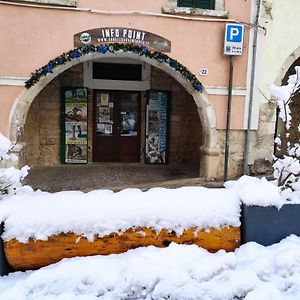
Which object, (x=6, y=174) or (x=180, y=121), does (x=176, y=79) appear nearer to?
(x=180, y=121)

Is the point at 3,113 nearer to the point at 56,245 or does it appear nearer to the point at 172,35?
the point at 172,35

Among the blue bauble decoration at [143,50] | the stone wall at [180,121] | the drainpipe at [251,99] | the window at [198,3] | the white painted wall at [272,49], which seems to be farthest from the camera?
the stone wall at [180,121]

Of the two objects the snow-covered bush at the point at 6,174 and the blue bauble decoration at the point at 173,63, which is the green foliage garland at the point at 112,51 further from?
the snow-covered bush at the point at 6,174

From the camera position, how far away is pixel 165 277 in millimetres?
2607

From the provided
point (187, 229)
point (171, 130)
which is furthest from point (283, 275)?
point (171, 130)

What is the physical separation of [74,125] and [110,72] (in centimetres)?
165

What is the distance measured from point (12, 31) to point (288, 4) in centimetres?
552

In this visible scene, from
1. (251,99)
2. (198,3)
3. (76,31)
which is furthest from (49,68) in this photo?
(251,99)

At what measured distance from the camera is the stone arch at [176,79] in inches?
258

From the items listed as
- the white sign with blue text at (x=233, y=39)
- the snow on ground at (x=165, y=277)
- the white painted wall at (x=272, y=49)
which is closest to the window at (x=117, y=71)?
the white sign with blue text at (x=233, y=39)

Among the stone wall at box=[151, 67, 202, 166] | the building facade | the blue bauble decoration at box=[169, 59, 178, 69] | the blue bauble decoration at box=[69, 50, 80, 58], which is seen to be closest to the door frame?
the building facade

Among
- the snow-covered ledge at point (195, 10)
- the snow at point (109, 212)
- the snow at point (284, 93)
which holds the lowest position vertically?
the snow at point (109, 212)

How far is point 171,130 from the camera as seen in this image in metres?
9.63

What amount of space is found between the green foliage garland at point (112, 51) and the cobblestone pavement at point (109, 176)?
6.49ft
